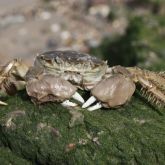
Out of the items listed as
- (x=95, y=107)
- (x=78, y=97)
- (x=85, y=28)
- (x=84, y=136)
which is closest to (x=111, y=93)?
(x=95, y=107)

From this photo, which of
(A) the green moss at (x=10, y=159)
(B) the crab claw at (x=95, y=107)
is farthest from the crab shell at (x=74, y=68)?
(A) the green moss at (x=10, y=159)

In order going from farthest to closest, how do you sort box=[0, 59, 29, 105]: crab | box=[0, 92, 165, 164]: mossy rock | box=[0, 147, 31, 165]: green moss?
box=[0, 59, 29, 105]: crab < box=[0, 147, 31, 165]: green moss < box=[0, 92, 165, 164]: mossy rock

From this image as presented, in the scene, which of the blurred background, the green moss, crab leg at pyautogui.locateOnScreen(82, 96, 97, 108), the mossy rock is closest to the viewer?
the mossy rock

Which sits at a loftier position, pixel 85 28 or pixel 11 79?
pixel 11 79

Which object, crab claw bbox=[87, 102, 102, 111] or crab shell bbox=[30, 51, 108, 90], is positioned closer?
crab claw bbox=[87, 102, 102, 111]

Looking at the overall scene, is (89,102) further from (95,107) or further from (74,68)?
(74,68)

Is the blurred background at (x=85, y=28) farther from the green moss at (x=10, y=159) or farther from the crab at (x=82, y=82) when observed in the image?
the green moss at (x=10, y=159)

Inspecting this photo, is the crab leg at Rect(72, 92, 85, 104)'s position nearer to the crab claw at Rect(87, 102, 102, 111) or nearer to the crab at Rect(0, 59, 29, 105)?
the crab claw at Rect(87, 102, 102, 111)

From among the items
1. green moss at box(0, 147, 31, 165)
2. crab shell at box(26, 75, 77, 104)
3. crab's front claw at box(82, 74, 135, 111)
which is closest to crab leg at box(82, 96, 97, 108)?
crab's front claw at box(82, 74, 135, 111)
